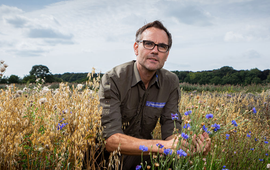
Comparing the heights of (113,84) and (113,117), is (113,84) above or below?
above

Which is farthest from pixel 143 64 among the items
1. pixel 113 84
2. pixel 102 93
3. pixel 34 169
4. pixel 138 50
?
pixel 34 169

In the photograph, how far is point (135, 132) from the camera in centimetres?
269

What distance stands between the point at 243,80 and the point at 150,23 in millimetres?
18010

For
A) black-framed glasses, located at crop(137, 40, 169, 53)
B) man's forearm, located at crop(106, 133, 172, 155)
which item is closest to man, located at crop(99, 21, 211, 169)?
black-framed glasses, located at crop(137, 40, 169, 53)

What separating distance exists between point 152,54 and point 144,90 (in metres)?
0.47

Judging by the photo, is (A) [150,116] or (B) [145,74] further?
(A) [150,116]

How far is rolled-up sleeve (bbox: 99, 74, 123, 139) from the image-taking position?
206 centimetres

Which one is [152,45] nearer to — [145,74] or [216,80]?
[145,74]

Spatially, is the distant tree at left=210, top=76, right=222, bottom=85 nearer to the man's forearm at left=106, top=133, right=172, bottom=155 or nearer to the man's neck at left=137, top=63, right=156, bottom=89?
the man's neck at left=137, top=63, right=156, bottom=89

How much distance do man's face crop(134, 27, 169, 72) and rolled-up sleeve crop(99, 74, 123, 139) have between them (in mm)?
465

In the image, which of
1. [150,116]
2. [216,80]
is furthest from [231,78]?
[150,116]

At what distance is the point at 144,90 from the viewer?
2598mm

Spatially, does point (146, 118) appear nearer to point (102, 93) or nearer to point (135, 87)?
point (135, 87)

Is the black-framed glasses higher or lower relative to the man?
higher
